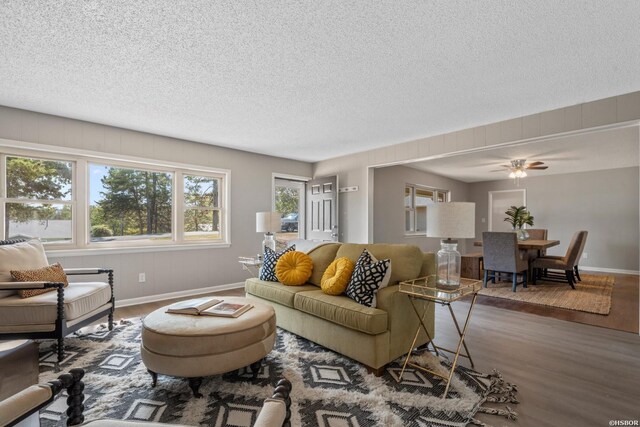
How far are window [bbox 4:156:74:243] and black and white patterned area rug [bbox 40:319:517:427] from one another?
5.72 ft

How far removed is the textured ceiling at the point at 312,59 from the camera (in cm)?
186

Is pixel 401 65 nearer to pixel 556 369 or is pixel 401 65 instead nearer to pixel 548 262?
pixel 556 369

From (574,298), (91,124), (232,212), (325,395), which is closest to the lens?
(325,395)

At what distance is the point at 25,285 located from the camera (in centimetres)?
239

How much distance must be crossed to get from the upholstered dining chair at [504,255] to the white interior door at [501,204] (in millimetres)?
3795

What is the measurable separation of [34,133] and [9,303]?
213 cm

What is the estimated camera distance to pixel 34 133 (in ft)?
11.3

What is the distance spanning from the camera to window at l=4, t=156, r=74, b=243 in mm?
3443

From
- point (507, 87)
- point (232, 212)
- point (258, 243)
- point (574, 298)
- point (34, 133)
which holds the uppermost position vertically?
point (507, 87)

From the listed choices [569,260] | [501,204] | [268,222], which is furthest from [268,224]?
[501,204]

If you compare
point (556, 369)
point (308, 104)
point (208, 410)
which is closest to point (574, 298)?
point (556, 369)

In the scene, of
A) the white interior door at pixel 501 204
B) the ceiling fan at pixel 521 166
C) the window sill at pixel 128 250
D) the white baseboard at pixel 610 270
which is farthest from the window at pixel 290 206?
the white baseboard at pixel 610 270

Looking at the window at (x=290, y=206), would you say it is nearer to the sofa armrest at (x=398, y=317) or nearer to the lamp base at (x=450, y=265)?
→ the sofa armrest at (x=398, y=317)

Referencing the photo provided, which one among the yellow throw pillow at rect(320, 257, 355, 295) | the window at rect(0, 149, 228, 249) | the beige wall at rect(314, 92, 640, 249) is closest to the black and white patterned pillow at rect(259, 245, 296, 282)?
the yellow throw pillow at rect(320, 257, 355, 295)
